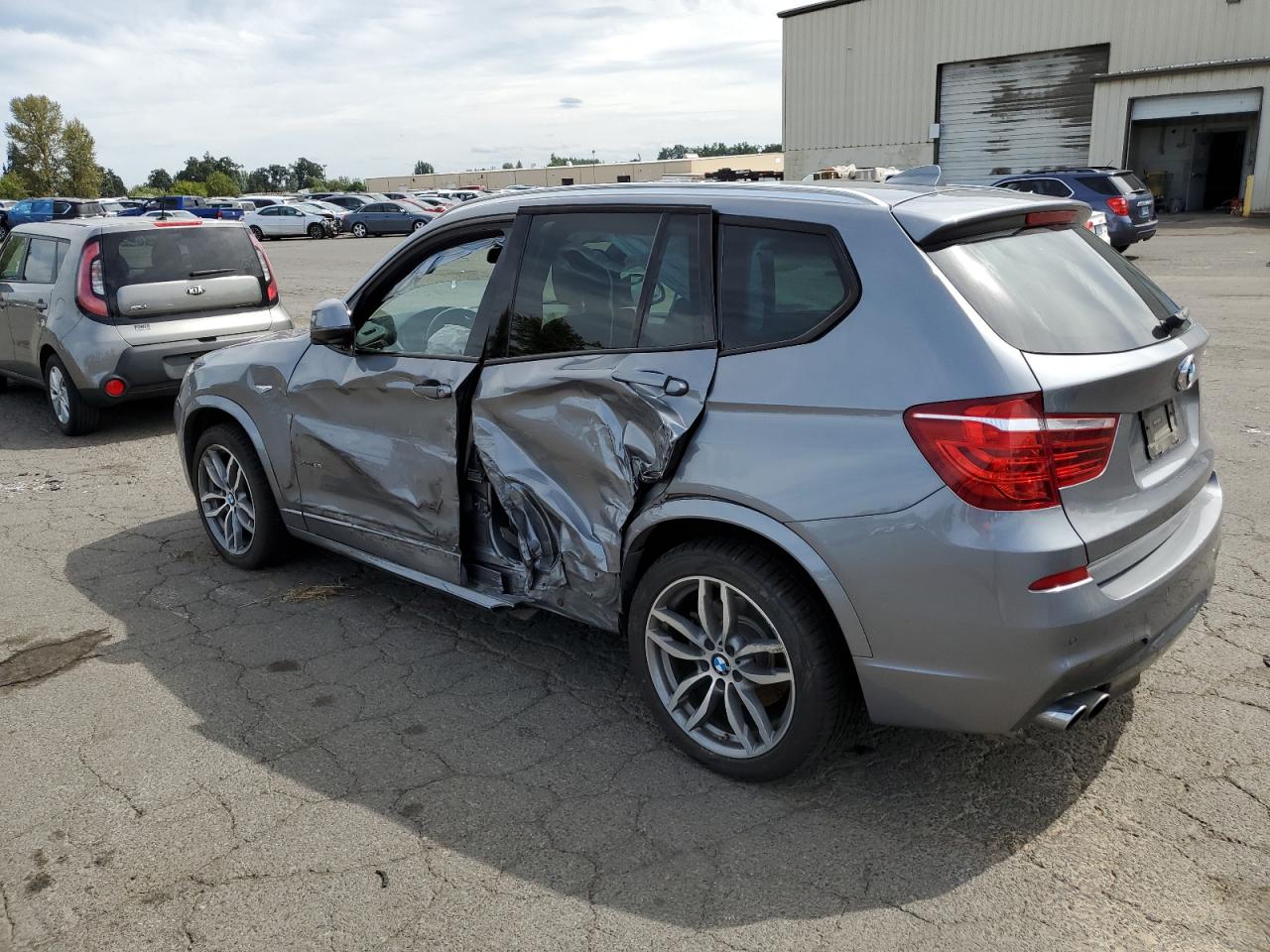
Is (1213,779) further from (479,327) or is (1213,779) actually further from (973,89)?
(973,89)

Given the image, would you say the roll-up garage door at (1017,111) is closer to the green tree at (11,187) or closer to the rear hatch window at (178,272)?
the rear hatch window at (178,272)

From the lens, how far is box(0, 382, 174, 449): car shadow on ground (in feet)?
27.5

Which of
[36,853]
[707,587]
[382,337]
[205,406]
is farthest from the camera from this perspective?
[205,406]

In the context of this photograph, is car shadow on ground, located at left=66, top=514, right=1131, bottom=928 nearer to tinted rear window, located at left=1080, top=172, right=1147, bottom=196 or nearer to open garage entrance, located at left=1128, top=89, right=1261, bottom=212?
tinted rear window, located at left=1080, top=172, right=1147, bottom=196

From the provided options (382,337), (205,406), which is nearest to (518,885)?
(382,337)

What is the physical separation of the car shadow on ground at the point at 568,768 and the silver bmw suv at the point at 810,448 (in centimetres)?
24

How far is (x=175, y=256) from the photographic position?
Answer: 838 centimetres

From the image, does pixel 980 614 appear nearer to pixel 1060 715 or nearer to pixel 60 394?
pixel 1060 715

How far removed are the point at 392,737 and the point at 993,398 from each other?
233cm

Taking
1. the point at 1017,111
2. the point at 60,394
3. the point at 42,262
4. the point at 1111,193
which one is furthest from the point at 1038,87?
the point at 60,394

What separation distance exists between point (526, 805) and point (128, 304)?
21.5ft

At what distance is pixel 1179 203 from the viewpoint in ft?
114

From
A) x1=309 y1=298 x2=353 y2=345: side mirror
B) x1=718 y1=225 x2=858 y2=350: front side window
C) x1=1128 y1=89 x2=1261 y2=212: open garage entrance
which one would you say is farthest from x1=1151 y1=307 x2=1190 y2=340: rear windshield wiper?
x1=1128 y1=89 x2=1261 y2=212: open garage entrance

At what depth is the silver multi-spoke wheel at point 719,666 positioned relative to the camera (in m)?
3.18
